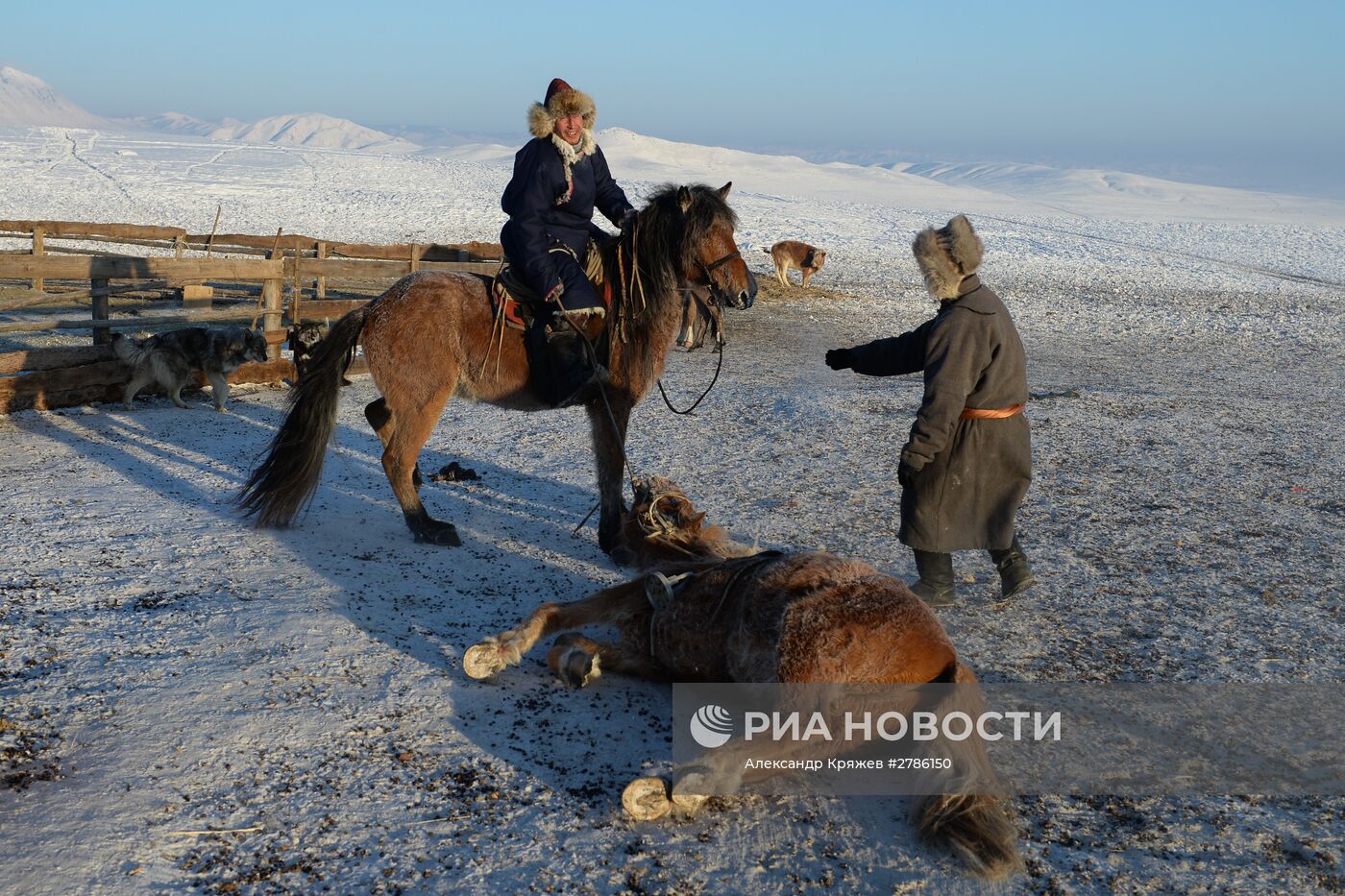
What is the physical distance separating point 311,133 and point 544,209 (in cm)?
17240

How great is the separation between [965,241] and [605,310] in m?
2.05

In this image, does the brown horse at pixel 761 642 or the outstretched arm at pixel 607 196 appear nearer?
the brown horse at pixel 761 642

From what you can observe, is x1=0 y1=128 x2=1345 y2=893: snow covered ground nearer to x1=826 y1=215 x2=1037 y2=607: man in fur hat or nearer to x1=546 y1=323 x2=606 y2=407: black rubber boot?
x1=826 y1=215 x2=1037 y2=607: man in fur hat

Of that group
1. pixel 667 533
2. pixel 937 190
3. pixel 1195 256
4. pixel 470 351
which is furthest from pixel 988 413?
pixel 937 190

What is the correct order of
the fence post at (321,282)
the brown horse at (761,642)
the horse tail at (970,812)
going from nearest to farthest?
1. the horse tail at (970,812)
2. the brown horse at (761,642)
3. the fence post at (321,282)

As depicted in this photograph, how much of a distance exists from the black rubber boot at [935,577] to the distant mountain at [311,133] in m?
125

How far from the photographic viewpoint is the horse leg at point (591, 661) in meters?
3.60

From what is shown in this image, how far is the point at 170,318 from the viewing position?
423 inches

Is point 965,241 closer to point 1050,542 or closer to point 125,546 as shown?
point 1050,542

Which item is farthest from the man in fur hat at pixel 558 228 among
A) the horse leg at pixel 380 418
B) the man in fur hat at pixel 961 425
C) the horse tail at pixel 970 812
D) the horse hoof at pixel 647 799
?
the horse tail at pixel 970 812

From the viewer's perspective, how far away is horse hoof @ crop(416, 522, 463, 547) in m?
5.41

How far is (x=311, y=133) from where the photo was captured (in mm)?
160000

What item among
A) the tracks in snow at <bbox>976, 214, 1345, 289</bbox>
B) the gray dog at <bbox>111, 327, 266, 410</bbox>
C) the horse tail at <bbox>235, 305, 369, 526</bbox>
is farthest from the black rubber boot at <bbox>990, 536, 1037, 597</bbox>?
the tracks in snow at <bbox>976, 214, 1345, 289</bbox>

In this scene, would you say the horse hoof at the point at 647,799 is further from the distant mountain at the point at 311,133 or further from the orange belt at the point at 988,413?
the distant mountain at the point at 311,133
